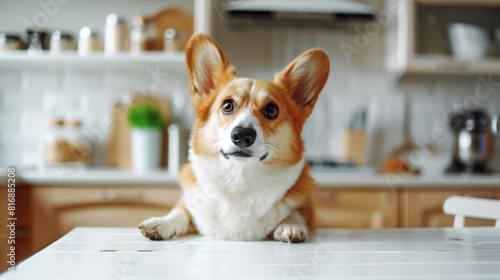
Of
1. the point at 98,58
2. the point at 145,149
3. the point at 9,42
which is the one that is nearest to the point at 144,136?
the point at 145,149

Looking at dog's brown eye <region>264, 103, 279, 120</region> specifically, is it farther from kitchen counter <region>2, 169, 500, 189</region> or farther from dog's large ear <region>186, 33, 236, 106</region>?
kitchen counter <region>2, 169, 500, 189</region>

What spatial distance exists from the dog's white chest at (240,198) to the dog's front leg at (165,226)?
3 cm

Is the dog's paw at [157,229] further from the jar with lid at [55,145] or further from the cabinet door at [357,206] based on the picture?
the jar with lid at [55,145]

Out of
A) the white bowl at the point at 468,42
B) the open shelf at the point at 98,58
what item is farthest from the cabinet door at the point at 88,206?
the white bowl at the point at 468,42

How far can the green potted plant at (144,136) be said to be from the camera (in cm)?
189

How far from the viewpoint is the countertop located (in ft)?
5.57

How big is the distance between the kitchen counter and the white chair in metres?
0.77

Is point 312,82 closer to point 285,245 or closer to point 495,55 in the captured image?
point 285,245

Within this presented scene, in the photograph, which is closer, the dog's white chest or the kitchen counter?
the dog's white chest

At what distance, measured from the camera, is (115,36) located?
195 cm

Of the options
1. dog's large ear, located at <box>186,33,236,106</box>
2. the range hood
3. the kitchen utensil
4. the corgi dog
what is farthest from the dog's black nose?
the kitchen utensil

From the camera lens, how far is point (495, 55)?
2.07 m

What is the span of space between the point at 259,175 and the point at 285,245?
0.14m

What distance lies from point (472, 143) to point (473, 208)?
47.7 inches
